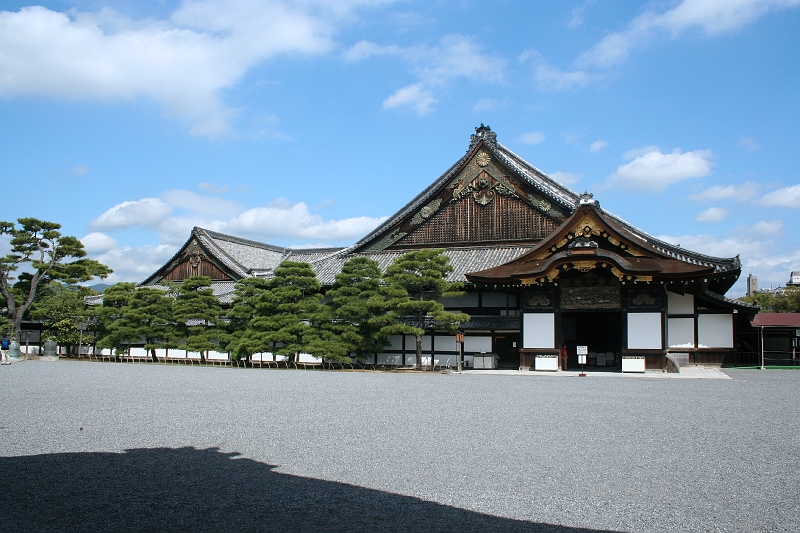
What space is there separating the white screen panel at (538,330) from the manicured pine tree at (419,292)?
8.05 feet

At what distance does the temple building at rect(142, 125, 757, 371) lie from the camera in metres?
23.0

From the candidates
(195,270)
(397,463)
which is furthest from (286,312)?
(397,463)

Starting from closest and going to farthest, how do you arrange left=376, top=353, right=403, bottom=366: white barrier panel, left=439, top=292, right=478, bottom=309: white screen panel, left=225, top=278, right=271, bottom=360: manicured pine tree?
left=225, top=278, right=271, bottom=360: manicured pine tree, left=376, top=353, right=403, bottom=366: white barrier panel, left=439, top=292, right=478, bottom=309: white screen panel

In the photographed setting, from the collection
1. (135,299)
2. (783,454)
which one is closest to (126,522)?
(783,454)

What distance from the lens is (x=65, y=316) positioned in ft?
111

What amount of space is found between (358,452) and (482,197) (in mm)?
22897

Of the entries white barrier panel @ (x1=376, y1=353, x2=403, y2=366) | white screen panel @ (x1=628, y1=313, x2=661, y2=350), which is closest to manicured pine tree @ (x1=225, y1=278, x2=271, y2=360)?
white barrier panel @ (x1=376, y1=353, x2=403, y2=366)

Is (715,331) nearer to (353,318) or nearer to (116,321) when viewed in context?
(353,318)

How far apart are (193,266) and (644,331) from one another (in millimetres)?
26969

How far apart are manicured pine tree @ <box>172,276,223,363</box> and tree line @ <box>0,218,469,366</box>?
0.15ft

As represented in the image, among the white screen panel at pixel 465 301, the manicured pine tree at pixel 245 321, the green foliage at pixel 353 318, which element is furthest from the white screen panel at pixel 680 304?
the manicured pine tree at pixel 245 321

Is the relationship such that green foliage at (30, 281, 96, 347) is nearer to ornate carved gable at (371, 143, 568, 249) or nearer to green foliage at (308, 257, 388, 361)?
green foliage at (308, 257, 388, 361)

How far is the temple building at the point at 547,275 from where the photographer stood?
23.0 meters

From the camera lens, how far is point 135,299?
31.5 metres
